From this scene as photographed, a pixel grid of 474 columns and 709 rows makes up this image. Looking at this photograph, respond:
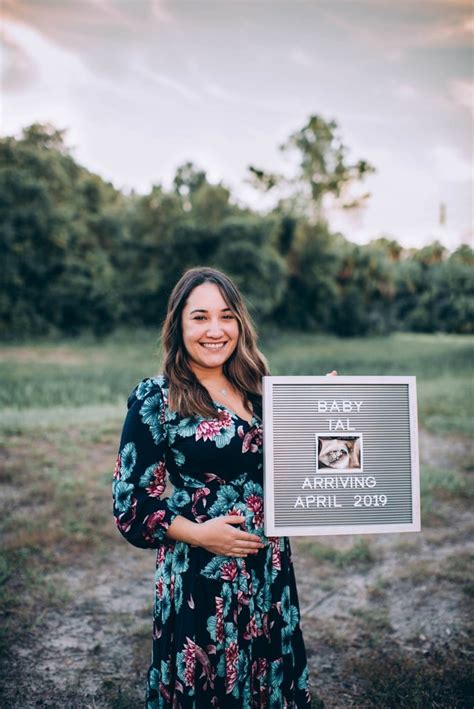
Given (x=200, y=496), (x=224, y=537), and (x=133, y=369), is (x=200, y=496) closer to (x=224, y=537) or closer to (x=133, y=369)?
(x=224, y=537)

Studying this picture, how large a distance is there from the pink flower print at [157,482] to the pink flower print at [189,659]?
0.48 meters

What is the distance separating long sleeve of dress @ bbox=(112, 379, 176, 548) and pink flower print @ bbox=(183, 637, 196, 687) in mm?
334

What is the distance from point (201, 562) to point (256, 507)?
25 centimetres

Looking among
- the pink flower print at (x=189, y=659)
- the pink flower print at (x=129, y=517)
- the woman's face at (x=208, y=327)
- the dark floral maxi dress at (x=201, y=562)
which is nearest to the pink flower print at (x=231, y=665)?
the dark floral maxi dress at (x=201, y=562)

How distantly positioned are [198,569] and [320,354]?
394 inches

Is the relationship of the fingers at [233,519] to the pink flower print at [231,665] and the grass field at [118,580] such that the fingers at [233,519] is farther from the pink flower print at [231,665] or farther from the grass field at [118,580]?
the grass field at [118,580]

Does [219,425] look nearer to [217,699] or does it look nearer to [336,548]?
[217,699]

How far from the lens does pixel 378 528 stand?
1.86m

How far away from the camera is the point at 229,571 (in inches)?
71.1

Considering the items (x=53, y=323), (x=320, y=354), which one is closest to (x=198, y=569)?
(x=53, y=323)

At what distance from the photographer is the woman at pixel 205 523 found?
1.74 m

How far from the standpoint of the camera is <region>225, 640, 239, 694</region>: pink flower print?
1780 millimetres

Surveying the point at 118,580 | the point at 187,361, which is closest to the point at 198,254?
the point at 118,580

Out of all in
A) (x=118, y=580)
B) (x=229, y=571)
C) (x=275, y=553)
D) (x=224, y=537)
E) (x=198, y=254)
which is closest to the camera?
(x=224, y=537)
